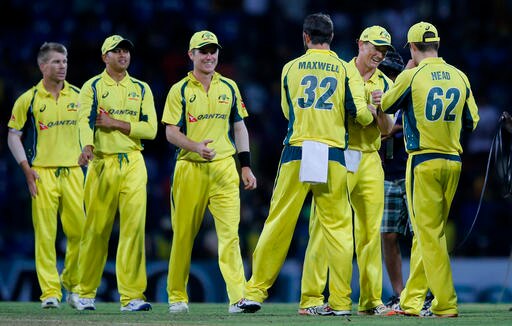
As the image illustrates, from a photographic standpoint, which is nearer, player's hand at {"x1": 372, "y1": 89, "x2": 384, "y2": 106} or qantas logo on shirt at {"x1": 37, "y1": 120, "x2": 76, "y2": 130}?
player's hand at {"x1": 372, "y1": 89, "x2": 384, "y2": 106}

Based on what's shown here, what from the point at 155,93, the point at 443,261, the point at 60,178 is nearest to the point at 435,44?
the point at 443,261

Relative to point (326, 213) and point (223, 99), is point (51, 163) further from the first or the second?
point (326, 213)

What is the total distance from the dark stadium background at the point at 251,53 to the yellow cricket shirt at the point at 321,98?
642 centimetres

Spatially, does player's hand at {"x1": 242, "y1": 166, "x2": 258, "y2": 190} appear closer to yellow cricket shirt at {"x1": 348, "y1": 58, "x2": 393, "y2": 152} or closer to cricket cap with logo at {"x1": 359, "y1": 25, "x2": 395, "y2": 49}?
yellow cricket shirt at {"x1": 348, "y1": 58, "x2": 393, "y2": 152}

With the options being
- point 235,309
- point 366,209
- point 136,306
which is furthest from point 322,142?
point 136,306

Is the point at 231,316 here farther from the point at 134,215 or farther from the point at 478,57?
the point at 478,57

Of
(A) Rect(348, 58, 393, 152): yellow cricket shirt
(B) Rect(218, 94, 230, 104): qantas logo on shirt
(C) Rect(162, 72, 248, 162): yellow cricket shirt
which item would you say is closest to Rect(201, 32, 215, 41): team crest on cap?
(C) Rect(162, 72, 248, 162): yellow cricket shirt

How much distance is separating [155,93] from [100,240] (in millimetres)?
8041

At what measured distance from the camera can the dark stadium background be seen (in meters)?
18.2

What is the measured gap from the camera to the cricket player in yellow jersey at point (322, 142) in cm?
1102

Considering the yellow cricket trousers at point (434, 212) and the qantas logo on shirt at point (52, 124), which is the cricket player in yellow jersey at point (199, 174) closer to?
the qantas logo on shirt at point (52, 124)

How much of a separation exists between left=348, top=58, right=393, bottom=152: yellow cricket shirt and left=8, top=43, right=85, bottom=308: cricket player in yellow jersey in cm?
331

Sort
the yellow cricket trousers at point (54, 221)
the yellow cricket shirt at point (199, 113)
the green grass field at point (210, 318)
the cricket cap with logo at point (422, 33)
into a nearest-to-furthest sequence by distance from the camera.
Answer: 1. the green grass field at point (210, 318)
2. the cricket cap with logo at point (422, 33)
3. the yellow cricket shirt at point (199, 113)
4. the yellow cricket trousers at point (54, 221)

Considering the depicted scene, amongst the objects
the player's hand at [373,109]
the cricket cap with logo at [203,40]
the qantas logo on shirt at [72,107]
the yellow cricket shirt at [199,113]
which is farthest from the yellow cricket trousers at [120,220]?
the player's hand at [373,109]
